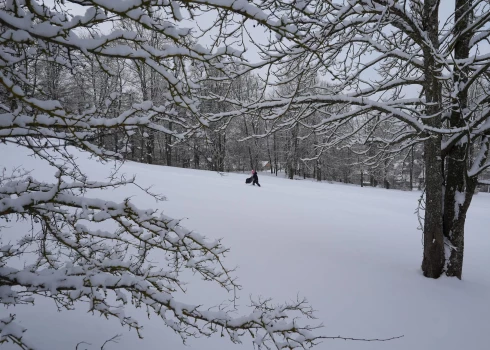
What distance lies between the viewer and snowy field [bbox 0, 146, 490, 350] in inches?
124

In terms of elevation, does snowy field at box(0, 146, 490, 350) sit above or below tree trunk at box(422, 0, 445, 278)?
below

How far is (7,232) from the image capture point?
5.10 m

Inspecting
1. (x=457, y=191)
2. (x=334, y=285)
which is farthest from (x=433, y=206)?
(x=334, y=285)

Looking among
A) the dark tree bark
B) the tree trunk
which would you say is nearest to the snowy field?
the tree trunk

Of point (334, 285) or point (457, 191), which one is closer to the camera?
point (334, 285)

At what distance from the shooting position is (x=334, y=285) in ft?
14.4

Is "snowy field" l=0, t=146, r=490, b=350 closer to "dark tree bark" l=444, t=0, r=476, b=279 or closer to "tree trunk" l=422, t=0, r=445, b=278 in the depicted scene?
"tree trunk" l=422, t=0, r=445, b=278

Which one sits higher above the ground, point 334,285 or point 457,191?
point 457,191

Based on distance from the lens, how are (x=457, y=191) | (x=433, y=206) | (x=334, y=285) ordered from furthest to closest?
(x=457, y=191), (x=433, y=206), (x=334, y=285)

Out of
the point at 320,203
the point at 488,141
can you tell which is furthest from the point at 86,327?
the point at 320,203

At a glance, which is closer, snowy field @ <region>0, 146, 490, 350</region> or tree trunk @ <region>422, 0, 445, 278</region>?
snowy field @ <region>0, 146, 490, 350</region>

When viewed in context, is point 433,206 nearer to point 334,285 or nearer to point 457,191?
point 457,191

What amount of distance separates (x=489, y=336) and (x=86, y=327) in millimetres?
4943

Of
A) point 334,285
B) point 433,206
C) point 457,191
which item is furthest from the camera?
point 457,191
